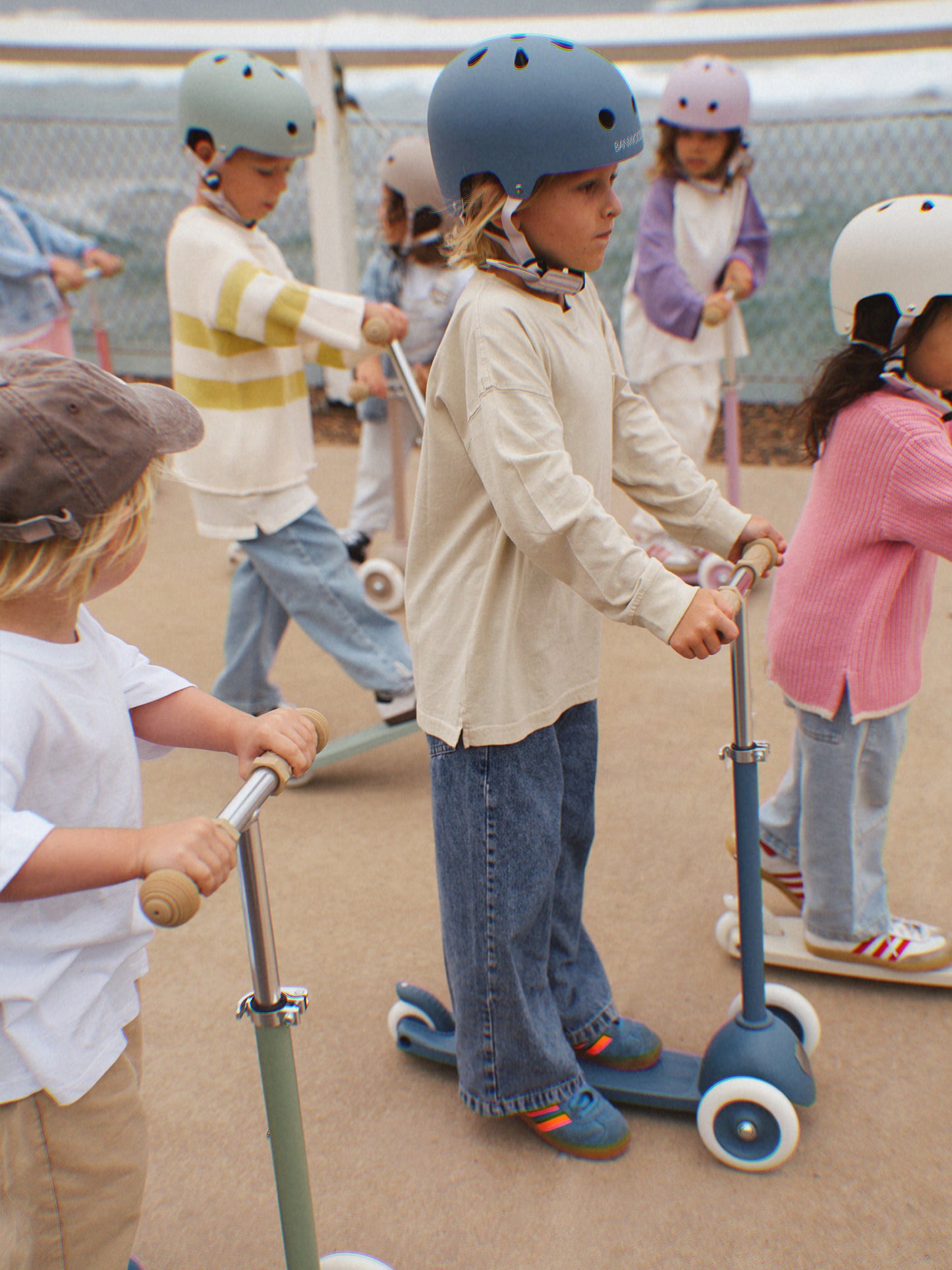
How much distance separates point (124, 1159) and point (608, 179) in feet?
5.03

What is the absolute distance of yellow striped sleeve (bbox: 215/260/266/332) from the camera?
2957 millimetres

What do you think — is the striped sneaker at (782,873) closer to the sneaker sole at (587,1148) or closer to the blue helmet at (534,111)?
the sneaker sole at (587,1148)

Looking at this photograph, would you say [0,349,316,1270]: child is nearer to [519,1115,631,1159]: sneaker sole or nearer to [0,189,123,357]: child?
[519,1115,631,1159]: sneaker sole

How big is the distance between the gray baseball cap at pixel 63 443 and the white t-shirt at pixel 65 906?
16 cm

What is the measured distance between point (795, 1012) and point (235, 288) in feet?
7.02

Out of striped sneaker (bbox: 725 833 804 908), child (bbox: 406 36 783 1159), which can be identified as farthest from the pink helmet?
striped sneaker (bbox: 725 833 804 908)

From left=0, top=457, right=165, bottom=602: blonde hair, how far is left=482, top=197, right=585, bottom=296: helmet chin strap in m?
0.69

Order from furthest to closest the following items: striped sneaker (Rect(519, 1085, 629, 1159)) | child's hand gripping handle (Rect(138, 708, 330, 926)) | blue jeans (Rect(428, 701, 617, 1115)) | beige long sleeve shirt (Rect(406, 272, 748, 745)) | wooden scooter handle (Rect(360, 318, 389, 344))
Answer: wooden scooter handle (Rect(360, 318, 389, 344))
striped sneaker (Rect(519, 1085, 629, 1159))
blue jeans (Rect(428, 701, 617, 1115))
beige long sleeve shirt (Rect(406, 272, 748, 745))
child's hand gripping handle (Rect(138, 708, 330, 926))

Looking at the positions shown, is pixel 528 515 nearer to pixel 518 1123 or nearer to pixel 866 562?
pixel 866 562

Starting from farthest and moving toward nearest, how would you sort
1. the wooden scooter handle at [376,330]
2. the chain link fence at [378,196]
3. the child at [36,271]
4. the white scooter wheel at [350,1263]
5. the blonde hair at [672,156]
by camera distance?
the chain link fence at [378,196], the child at [36,271], the blonde hair at [672,156], the wooden scooter handle at [376,330], the white scooter wheel at [350,1263]

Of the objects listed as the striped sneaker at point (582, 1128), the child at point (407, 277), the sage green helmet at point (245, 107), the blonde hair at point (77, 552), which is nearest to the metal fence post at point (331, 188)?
the child at point (407, 277)

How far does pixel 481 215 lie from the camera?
1.78 meters

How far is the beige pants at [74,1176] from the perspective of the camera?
1.35m

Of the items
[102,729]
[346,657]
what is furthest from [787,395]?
[102,729]
